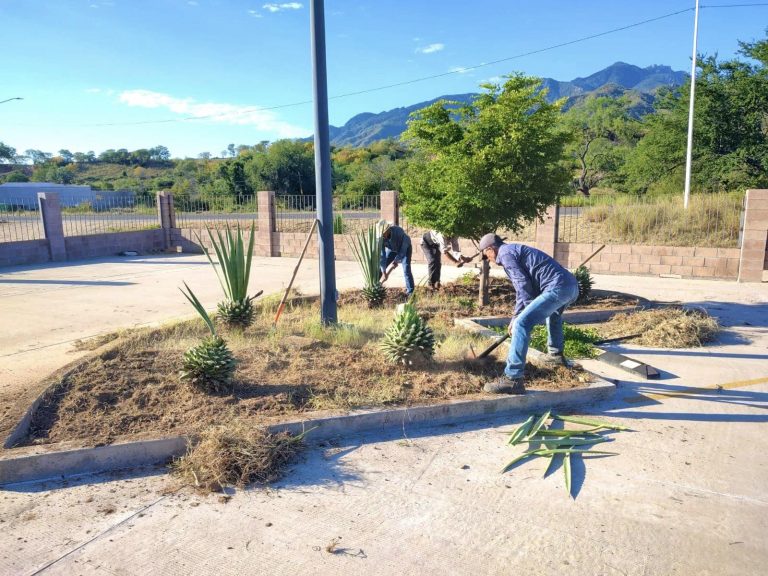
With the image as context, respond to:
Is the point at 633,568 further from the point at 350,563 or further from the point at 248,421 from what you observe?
the point at 248,421

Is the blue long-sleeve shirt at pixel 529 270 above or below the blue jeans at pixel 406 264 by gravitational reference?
above

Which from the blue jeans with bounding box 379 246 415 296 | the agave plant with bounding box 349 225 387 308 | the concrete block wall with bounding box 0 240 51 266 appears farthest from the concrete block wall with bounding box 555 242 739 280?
the concrete block wall with bounding box 0 240 51 266

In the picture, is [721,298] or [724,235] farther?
[724,235]

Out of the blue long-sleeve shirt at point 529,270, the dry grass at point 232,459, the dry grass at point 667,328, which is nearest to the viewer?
the dry grass at point 232,459

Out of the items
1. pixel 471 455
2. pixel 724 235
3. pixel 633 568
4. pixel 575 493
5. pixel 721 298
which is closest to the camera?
pixel 633 568

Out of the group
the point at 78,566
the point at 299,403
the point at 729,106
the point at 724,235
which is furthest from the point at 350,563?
the point at 729,106

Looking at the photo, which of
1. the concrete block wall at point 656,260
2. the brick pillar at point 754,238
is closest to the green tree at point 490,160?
the concrete block wall at point 656,260

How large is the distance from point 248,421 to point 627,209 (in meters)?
14.0

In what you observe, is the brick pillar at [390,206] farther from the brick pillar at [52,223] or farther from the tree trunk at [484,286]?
the brick pillar at [52,223]

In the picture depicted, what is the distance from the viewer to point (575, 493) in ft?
12.3

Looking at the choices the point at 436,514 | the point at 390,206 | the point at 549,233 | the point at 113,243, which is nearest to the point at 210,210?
the point at 113,243

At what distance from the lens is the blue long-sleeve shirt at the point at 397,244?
9.55m

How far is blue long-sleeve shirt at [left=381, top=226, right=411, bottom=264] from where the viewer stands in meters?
9.55

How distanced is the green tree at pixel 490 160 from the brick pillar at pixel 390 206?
668 centimetres
